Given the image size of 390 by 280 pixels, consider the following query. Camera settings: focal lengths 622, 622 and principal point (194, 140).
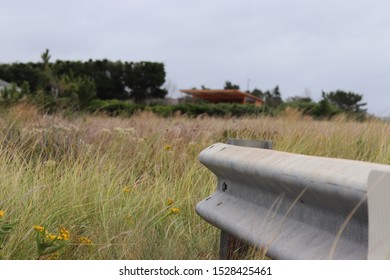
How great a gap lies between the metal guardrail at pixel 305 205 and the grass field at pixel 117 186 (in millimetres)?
432

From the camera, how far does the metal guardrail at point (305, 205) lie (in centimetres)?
221

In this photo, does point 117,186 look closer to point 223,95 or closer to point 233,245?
point 233,245

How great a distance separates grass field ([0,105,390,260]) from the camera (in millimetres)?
3953

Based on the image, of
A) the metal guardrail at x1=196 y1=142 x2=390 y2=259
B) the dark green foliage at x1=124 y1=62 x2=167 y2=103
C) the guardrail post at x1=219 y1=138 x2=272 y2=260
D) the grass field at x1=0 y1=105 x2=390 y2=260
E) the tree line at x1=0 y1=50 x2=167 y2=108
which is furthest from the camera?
the dark green foliage at x1=124 y1=62 x2=167 y2=103

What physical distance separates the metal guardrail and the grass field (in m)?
0.43

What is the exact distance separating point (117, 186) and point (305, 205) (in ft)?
10.5

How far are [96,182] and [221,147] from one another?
2.14m

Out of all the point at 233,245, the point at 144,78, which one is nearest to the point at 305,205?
the point at 233,245

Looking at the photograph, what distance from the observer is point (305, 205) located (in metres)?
2.84

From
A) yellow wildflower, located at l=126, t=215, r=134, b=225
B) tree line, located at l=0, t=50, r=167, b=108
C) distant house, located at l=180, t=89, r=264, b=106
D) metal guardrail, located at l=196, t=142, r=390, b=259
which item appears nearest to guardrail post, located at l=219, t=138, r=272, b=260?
metal guardrail, located at l=196, t=142, r=390, b=259

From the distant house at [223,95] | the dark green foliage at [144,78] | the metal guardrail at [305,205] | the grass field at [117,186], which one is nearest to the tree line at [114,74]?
the dark green foliage at [144,78]

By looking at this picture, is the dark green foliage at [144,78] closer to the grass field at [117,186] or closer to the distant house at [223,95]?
the distant house at [223,95]

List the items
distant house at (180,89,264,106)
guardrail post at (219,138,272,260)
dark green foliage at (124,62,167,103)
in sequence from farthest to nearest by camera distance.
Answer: distant house at (180,89,264,106)
dark green foliage at (124,62,167,103)
guardrail post at (219,138,272,260)

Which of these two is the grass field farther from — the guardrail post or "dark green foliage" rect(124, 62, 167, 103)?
"dark green foliage" rect(124, 62, 167, 103)
